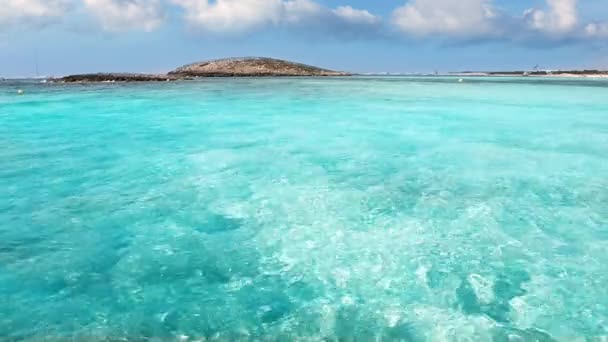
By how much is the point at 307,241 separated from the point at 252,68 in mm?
123020

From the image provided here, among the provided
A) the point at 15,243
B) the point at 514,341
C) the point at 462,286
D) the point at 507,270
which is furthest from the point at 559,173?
the point at 15,243

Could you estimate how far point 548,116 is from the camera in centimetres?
2362

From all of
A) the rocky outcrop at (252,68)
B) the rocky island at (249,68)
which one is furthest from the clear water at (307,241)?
the rocky outcrop at (252,68)

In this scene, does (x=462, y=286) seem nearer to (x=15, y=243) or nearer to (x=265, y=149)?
(x=15, y=243)

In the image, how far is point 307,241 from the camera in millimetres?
7418

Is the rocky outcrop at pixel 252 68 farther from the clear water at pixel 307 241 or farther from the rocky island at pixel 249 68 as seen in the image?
the clear water at pixel 307 241

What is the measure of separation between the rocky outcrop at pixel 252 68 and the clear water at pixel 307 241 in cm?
10843

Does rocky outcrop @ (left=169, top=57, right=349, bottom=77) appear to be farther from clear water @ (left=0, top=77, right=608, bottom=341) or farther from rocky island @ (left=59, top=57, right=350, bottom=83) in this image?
clear water @ (left=0, top=77, right=608, bottom=341)

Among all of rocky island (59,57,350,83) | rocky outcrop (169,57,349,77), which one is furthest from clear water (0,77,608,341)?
rocky outcrop (169,57,349,77)

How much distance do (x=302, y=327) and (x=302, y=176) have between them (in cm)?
654

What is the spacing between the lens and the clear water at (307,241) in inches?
205

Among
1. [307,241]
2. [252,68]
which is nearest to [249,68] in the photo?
[252,68]

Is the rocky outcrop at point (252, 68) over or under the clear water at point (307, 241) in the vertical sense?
over

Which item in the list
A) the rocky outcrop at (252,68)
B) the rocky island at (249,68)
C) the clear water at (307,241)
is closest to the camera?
the clear water at (307,241)
